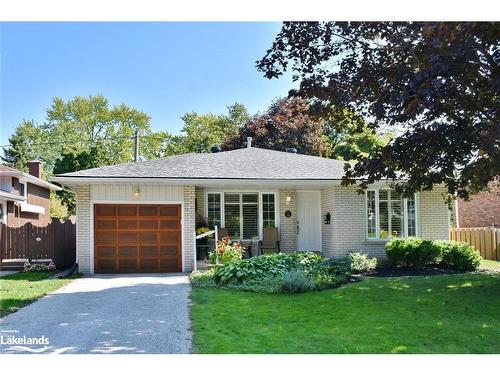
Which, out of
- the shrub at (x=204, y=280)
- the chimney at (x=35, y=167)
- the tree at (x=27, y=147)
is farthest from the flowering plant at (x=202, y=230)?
the chimney at (x=35, y=167)

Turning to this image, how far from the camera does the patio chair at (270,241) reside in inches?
605

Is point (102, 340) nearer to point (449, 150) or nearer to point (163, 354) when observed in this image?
point (163, 354)

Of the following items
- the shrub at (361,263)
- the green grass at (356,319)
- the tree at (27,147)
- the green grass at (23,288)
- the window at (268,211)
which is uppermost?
the tree at (27,147)

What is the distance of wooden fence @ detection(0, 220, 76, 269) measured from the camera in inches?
604

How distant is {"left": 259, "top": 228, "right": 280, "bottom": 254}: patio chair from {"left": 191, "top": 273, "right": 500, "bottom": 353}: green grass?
483 centimetres

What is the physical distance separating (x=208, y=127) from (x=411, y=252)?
64.1 ft

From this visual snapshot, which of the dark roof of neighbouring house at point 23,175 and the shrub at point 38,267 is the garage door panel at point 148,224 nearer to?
the shrub at point 38,267

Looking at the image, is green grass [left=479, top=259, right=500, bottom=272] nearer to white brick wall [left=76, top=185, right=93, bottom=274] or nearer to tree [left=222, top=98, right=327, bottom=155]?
Answer: white brick wall [left=76, top=185, right=93, bottom=274]

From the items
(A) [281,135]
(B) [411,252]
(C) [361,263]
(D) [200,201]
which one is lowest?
(C) [361,263]

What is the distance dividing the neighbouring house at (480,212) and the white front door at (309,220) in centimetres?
866

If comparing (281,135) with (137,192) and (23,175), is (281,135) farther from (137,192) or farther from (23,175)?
(137,192)

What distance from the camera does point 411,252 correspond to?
44.7 feet

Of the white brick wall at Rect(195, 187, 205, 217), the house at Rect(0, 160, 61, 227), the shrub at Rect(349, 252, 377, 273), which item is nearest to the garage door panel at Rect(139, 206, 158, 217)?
the white brick wall at Rect(195, 187, 205, 217)

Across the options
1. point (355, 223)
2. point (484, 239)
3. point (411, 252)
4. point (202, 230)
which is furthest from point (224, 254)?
point (484, 239)
